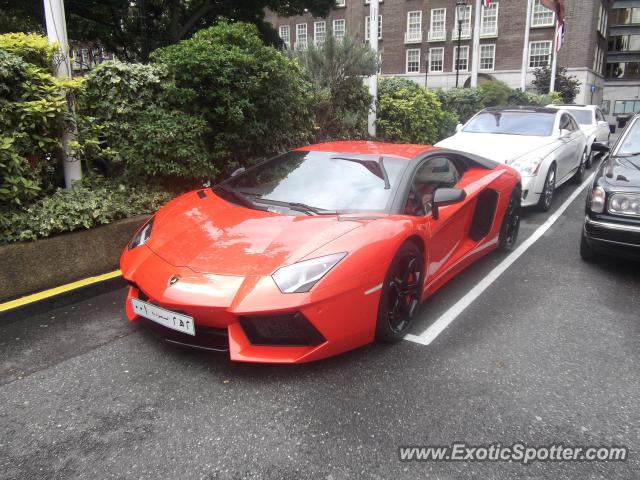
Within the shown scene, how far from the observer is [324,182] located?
382cm

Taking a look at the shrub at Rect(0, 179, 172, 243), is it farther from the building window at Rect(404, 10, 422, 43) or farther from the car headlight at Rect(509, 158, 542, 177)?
the building window at Rect(404, 10, 422, 43)

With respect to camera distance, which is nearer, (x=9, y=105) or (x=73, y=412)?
(x=73, y=412)

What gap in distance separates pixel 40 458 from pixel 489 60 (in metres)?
45.4

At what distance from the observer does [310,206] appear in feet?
11.8

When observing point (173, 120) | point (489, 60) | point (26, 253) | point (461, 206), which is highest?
point (489, 60)

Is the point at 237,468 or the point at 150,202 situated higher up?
the point at 150,202

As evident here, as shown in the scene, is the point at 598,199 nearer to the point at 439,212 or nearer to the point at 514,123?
the point at 439,212

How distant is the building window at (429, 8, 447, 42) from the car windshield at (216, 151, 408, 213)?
43233mm

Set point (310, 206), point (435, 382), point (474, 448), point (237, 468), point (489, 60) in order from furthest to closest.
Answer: point (489, 60), point (310, 206), point (435, 382), point (474, 448), point (237, 468)

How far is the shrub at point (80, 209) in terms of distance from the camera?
409cm

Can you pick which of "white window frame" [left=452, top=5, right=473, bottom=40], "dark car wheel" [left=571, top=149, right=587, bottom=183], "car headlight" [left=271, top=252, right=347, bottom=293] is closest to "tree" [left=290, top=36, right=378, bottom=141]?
"dark car wheel" [left=571, top=149, right=587, bottom=183]

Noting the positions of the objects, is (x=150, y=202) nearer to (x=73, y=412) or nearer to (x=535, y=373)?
(x=73, y=412)

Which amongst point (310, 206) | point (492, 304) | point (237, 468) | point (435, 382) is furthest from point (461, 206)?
point (237, 468)

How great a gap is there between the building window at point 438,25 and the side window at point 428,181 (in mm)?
42608
